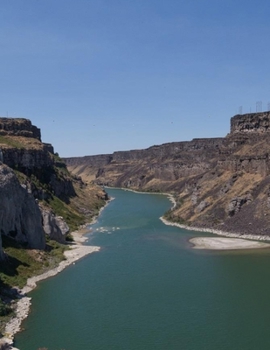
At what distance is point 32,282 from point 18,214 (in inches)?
462

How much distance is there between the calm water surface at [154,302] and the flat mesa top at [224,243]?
3351mm

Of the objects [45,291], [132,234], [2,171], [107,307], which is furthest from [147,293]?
[132,234]

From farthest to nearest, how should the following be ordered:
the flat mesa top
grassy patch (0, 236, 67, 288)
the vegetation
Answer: the flat mesa top → grassy patch (0, 236, 67, 288) → the vegetation

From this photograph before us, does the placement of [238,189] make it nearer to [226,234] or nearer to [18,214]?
[226,234]

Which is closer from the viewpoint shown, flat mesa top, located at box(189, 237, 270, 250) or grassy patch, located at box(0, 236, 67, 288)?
grassy patch, located at box(0, 236, 67, 288)

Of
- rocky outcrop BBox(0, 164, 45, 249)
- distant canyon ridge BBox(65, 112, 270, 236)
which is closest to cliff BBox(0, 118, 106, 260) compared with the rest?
rocky outcrop BBox(0, 164, 45, 249)

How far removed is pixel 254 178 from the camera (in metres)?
86.5

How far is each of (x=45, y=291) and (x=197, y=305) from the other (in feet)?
49.8

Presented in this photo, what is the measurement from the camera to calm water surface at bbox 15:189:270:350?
32.8m

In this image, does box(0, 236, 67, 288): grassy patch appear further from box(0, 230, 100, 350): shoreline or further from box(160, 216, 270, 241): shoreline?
box(160, 216, 270, 241): shoreline

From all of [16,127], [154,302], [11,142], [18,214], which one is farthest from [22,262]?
[16,127]

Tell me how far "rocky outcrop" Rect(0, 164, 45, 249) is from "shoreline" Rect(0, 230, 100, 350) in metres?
4.62

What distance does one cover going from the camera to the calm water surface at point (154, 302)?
108ft

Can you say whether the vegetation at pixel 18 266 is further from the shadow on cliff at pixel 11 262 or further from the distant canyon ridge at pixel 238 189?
the distant canyon ridge at pixel 238 189
